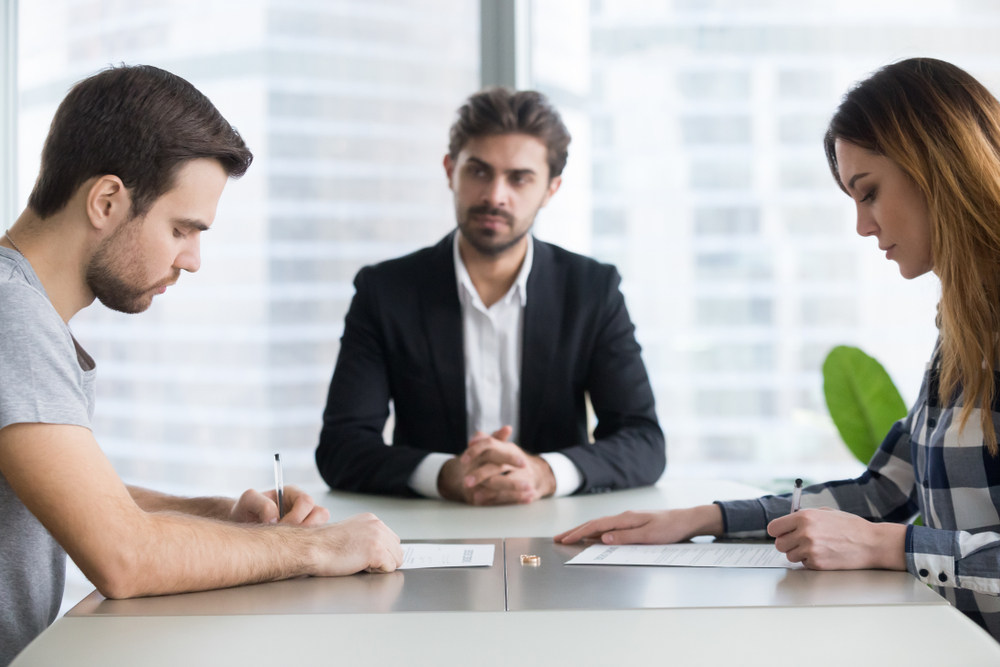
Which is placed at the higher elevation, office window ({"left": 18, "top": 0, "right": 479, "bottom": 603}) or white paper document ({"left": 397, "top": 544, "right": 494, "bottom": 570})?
office window ({"left": 18, "top": 0, "right": 479, "bottom": 603})

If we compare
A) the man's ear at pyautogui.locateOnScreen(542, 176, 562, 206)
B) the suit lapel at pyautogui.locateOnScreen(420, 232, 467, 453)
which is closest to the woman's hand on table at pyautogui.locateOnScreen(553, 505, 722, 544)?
the suit lapel at pyautogui.locateOnScreen(420, 232, 467, 453)

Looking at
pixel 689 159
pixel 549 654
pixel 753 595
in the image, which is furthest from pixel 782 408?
pixel 549 654

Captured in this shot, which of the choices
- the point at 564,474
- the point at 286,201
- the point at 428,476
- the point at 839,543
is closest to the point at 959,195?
the point at 839,543

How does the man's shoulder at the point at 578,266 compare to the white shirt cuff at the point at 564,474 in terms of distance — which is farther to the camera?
the man's shoulder at the point at 578,266

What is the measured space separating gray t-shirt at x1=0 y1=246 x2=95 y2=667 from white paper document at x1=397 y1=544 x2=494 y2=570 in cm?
49

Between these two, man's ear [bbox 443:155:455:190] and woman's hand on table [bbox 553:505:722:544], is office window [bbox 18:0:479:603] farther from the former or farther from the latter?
woman's hand on table [bbox 553:505:722:544]

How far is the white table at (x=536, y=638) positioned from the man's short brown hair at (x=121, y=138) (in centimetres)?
63

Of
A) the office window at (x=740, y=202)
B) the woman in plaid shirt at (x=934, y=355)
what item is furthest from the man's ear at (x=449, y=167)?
the woman in plaid shirt at (x=934, y=355)

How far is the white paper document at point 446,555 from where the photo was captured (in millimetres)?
1162

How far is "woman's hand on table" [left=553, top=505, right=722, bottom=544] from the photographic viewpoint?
1.31m

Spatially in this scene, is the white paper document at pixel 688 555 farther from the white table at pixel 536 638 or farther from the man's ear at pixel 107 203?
the man's ear at pixel 107 203

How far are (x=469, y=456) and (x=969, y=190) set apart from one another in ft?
3.55

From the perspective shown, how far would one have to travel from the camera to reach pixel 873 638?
2.78ft

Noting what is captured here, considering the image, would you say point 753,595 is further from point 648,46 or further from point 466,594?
point 648,46
